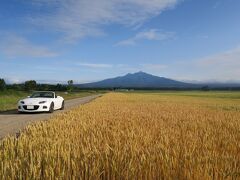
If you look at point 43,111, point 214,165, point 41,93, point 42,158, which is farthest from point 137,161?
point 41,93

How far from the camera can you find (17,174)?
14.0ft

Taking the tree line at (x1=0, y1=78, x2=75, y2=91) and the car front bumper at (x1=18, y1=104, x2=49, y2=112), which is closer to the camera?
the car front bumper at (x1=18, y1=104, x2=49, y2=112)

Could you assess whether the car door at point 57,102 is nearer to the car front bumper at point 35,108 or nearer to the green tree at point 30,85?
the car front bumper at point 35,108

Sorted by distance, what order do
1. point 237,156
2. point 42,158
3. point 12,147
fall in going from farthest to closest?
1. point 12,147
2. point 237,156
3. point 42,158

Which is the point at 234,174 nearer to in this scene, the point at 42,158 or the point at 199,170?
the point at 199,170

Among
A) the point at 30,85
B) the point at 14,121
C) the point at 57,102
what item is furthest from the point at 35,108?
the point at 30,85

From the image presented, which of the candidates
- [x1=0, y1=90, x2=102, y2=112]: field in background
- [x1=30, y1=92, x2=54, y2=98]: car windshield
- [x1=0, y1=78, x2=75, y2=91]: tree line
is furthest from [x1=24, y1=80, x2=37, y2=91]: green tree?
[x1=30, y1=92, x2=54, y2=98]: car windshield

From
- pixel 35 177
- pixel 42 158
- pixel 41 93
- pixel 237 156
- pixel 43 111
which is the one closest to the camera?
pixel 35 177

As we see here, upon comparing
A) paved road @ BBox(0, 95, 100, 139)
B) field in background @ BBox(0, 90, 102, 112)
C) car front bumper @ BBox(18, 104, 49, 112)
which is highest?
car front bumper @ BBox(18, 104, 49, 112)

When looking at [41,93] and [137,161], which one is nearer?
[137,161]

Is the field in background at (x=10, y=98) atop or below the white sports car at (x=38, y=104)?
below

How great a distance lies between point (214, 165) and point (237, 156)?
786 mm

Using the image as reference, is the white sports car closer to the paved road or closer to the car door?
the car door

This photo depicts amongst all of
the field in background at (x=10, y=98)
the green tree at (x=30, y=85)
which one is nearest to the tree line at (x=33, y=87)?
the green tree at (x=30, y=85)
